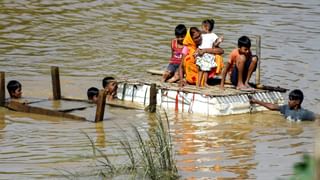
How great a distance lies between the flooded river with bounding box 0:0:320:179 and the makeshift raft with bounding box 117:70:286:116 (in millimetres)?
133

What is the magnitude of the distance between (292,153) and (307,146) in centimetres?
56

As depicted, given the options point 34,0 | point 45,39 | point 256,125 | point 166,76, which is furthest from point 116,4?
point 256,125

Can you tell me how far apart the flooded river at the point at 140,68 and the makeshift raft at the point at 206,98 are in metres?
0.13

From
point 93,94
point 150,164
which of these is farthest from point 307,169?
point 93,94

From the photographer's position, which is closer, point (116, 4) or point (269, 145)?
point (269, 145)

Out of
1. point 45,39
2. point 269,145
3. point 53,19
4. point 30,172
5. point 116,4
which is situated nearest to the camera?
point 30,172

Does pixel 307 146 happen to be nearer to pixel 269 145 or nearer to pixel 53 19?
pixel 269 145

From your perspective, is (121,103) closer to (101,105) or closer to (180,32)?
(180,32)

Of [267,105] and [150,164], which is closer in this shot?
[150,164]

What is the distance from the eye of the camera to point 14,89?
36.7 ft

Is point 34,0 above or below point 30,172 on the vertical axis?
above

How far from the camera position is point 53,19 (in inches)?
764

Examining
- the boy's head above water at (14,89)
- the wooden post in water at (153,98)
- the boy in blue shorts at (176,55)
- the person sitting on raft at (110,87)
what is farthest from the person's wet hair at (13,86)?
the boy in blue shorts at (176,55)

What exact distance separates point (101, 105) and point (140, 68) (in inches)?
205
